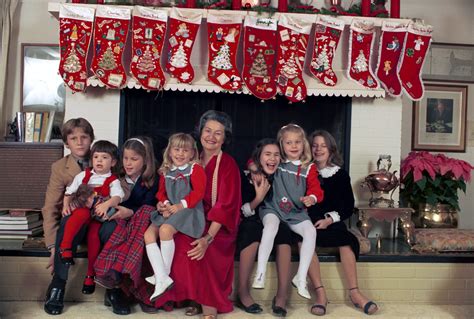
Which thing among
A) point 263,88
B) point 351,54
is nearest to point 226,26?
point 263,88

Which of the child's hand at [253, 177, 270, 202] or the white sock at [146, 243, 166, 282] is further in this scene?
the child's hand at [253, 177, 270, 202]

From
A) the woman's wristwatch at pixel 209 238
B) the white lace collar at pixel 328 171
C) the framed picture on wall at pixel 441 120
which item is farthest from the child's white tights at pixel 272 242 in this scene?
the framed picture on wall at pixel 441 120

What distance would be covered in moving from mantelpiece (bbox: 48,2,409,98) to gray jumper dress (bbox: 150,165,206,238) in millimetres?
1041

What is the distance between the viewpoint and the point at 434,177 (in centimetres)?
463

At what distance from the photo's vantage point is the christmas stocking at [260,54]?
4340mm

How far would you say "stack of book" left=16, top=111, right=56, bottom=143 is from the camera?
4895 millimetres

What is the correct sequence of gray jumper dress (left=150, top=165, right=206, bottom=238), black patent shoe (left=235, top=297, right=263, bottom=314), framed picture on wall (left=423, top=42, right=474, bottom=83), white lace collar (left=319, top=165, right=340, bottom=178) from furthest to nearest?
framed picture on wall (left=423, top=42, right=474, bottom=83), white lace collar (left=319, top=165, right=340, bottom=178), black patent shoe (left=235, top=297, right=263, bottom=314), gray jumper dress (left=150, top=165, right=206, bottom=238)

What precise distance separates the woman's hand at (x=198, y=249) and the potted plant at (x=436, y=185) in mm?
2049

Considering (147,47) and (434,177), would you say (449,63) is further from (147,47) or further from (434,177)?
(147,47)

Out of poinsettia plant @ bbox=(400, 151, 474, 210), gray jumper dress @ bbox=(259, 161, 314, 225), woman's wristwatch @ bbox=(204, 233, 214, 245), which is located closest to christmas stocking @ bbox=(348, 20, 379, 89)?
poinsettia plant @ bbox=(400, 151, 474, 210)

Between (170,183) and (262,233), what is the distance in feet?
2.03

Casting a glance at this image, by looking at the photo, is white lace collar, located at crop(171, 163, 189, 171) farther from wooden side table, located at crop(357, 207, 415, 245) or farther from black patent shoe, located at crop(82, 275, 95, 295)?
wooden side table, located at crop(357, 207, 415, 245)

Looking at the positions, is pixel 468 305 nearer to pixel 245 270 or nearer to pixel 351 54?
pixel 245 270

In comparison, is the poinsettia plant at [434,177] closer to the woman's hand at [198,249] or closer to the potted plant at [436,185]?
the potted plant at [436,185]
